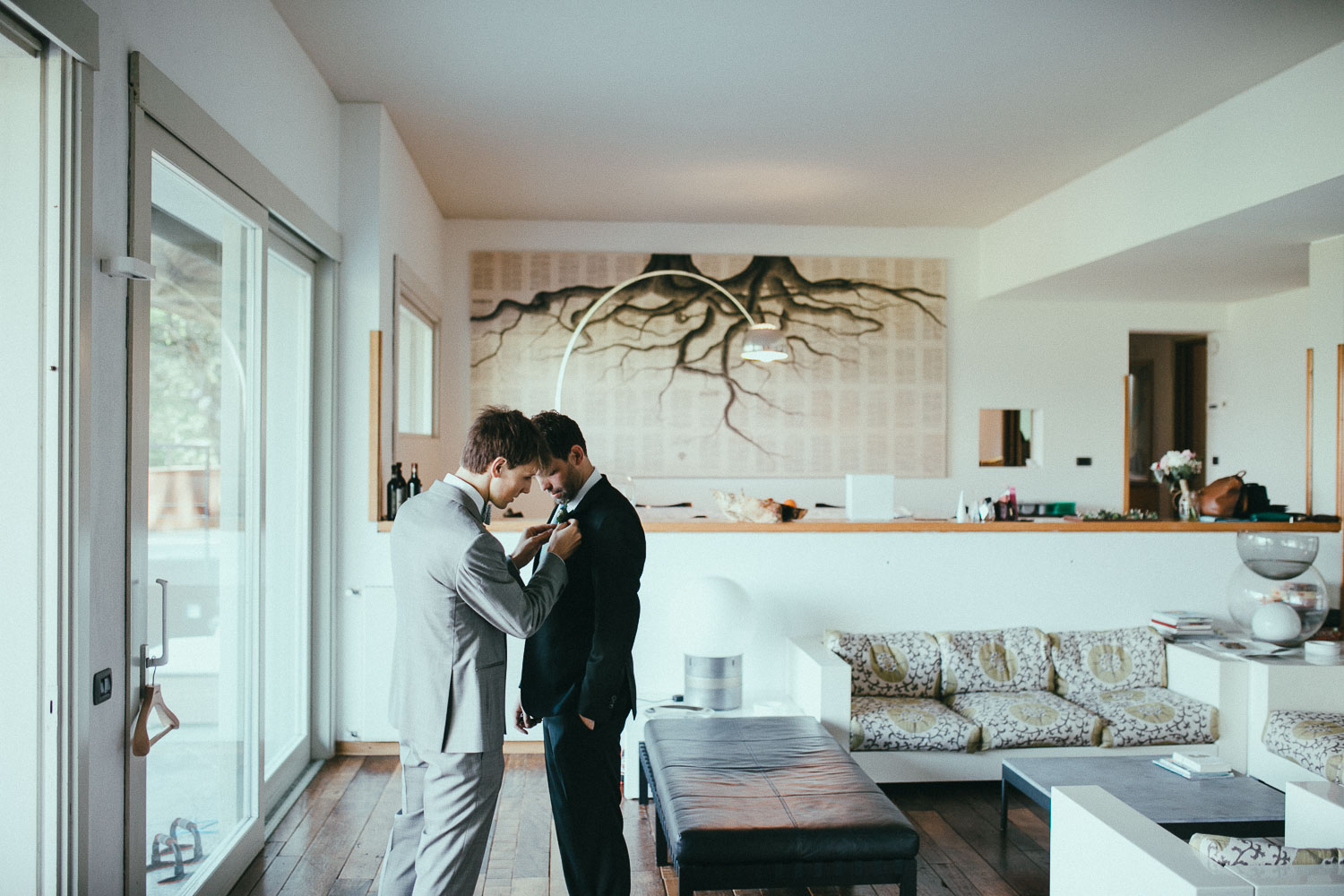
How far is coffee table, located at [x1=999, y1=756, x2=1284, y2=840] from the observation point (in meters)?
3.06

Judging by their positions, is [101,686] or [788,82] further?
[788,82]

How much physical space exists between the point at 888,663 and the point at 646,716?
126 centimetres

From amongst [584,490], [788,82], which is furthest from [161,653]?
[788,82]

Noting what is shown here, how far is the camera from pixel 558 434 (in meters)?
2.68

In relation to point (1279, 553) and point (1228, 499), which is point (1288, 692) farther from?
point (1228, 499)

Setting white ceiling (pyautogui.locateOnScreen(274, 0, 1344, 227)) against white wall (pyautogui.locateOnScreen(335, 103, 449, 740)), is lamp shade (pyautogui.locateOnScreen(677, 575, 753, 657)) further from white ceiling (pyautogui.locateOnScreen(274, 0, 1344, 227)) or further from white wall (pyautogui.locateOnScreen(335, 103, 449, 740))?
white ceiling (pyautogui.locateOnScreen(274, 0, 1344, 227))

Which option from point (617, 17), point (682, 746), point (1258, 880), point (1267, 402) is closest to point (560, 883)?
point (682, 746)

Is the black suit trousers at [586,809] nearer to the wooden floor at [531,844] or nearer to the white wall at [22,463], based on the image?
the wooden floor at [531,844]

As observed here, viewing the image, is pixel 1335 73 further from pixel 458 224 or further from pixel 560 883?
pixel 458 224

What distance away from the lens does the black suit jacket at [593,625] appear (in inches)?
100.0

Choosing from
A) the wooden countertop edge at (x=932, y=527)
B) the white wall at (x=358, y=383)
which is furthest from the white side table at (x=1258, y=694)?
the white wall at (x=358, y=383)

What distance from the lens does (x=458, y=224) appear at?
24.0ft

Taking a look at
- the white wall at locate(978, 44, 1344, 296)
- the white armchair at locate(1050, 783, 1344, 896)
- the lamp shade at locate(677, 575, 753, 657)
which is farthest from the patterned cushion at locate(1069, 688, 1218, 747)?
the white wall at locate(978, 44, 1344, 296)

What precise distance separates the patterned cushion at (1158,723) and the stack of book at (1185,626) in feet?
1.49
